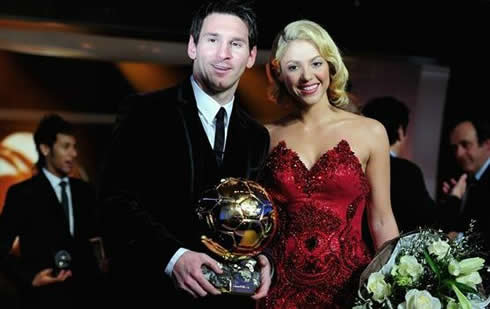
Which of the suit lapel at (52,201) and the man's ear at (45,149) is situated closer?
the suit lapel at (52,201)

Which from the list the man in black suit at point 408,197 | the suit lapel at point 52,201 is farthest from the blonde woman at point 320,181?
the suit lapel at point 52,201

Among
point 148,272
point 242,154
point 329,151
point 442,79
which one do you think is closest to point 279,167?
point 329,151

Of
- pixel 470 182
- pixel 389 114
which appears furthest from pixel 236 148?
pixel 470 182

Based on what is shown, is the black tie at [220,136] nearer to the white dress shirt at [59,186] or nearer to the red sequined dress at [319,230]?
the red sequined dress at [319,230]

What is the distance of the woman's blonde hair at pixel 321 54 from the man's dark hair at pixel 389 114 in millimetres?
1333

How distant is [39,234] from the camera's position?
5.18 meters

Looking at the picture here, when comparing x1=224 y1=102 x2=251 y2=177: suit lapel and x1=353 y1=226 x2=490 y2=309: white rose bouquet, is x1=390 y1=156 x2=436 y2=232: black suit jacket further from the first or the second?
x1=224 y1=102 x2=251 y2=177: suit lapel

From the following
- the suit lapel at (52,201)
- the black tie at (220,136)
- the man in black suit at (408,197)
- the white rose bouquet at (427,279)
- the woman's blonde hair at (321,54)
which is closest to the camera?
the white rose bouquet at (427,279)

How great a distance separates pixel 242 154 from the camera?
9.59 feet

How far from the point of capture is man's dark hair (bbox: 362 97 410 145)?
4945mm

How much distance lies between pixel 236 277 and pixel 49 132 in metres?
3.28

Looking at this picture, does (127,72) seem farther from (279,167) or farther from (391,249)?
(391,249)

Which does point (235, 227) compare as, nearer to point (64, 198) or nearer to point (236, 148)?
point (236, 148)

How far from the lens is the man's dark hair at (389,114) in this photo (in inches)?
195
